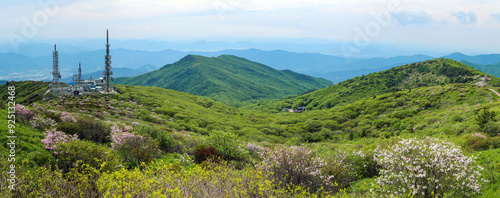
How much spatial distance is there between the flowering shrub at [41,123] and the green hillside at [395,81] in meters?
118

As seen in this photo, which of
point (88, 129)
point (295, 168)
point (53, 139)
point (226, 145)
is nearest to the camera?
point (295, 168)

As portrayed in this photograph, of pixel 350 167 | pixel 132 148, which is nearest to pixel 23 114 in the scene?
pixel 132 148

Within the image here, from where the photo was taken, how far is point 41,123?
75.4 ft

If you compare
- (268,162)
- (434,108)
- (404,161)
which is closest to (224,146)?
(268,162)

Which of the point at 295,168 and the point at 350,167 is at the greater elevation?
the point at 295,168

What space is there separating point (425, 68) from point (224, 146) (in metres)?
157

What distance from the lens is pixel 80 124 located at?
81.0 ft

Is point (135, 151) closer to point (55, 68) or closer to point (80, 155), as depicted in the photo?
point (80, 155)

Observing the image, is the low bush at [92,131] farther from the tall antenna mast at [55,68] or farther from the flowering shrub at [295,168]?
the tall antenna mast at [55,68]

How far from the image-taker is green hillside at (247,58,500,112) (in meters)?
125

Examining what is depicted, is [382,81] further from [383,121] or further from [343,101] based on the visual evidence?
[383,121]

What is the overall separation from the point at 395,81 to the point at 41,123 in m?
156

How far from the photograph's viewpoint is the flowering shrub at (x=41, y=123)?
22500 millimetres

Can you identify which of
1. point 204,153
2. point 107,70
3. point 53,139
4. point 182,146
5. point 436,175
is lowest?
point 182,146
